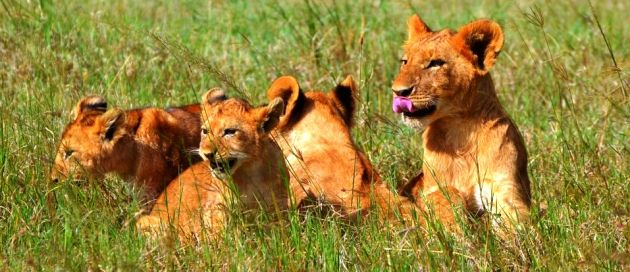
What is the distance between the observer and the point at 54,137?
20.1 ft

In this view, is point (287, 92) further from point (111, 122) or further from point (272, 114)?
point (111, 122)

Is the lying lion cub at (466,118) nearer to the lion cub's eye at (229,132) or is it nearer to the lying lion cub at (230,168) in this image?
the lying lion cub at (230,168)

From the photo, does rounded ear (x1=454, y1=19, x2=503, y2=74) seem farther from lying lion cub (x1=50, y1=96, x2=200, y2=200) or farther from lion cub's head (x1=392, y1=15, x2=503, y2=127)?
lying lion cub (x1=50, y1=96, x2=200, y2=200)

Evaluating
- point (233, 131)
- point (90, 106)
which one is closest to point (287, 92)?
point (233, 131)

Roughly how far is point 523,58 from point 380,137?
2.26m

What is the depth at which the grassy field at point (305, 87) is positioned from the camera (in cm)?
477

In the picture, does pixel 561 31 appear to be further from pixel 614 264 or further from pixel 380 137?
pixel 614 264

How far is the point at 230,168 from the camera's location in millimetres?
5215

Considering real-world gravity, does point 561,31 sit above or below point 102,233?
below

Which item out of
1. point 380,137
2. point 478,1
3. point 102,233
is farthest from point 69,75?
point 478,1

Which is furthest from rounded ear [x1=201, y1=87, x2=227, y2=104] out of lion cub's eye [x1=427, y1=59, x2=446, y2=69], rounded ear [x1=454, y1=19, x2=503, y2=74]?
rounded ear [x1=454, y1=19, x2=503, y2=74]

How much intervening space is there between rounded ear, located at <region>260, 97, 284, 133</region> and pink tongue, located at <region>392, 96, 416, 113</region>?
0.47 metres

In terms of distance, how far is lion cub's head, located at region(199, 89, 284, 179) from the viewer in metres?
5.11

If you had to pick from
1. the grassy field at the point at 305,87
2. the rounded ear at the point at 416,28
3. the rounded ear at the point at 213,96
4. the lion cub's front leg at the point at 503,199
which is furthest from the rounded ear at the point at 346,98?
the lion cub's front leg at the point at 503,199
